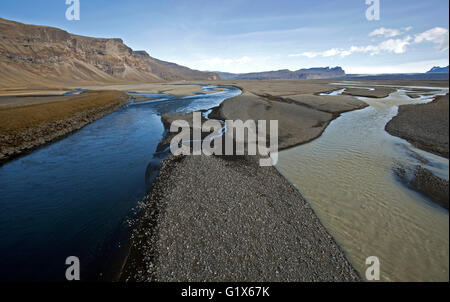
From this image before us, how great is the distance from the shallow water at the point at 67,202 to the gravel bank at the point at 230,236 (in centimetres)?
184

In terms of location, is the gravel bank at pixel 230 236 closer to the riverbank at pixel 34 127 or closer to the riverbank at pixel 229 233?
the riverbank at pixel 229 233

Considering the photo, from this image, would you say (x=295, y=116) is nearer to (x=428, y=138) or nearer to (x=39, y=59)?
(x=428, y=138)

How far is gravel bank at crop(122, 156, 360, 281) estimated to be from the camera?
289 inches

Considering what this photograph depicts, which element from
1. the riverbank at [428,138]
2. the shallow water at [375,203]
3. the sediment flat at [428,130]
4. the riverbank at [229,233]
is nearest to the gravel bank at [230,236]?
the riverbank at [229,233]

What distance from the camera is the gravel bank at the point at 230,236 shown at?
24.1ft

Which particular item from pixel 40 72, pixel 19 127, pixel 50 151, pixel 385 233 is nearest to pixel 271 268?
pixel 385 233

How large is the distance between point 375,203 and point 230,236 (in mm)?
8846

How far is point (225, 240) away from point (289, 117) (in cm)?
2626

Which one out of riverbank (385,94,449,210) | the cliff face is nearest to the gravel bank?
riverbank (385,94,449,210)

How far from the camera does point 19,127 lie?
75.5ft

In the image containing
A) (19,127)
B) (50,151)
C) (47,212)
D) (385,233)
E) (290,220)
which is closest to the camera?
(385,233)

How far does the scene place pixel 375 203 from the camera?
34.5 feet
